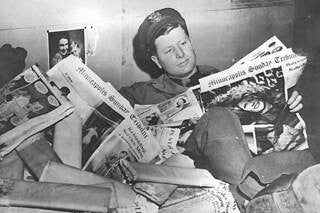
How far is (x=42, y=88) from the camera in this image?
1144 millimetres

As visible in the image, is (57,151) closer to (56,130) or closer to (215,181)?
(56,130)

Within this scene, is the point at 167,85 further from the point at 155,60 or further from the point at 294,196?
the point at 294,196

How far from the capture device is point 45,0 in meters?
1.12

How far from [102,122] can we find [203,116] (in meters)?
0.24

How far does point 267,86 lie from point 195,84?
176 mm

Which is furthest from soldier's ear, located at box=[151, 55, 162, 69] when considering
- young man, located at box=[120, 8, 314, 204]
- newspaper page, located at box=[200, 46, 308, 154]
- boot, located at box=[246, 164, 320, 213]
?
boot, located at box=[246, 164, 320, 213]

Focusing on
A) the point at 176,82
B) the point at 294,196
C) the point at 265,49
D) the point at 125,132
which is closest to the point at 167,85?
the point at 176,82

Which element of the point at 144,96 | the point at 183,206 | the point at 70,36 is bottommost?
the point at 183,206

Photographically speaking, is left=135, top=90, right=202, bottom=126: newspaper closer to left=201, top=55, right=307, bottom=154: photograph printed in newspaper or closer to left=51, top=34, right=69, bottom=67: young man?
left=201, top=55, right=307, bottom=154: photograph printed in newspaper

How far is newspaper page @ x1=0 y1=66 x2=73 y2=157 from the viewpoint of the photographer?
3.68 ft

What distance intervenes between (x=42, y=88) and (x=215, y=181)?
18.3 inches

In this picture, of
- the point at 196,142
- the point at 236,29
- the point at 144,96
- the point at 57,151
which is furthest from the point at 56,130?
the point at 236,29

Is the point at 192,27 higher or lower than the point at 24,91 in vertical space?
higher

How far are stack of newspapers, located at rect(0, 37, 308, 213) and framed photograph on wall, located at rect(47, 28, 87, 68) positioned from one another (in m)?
0.02
